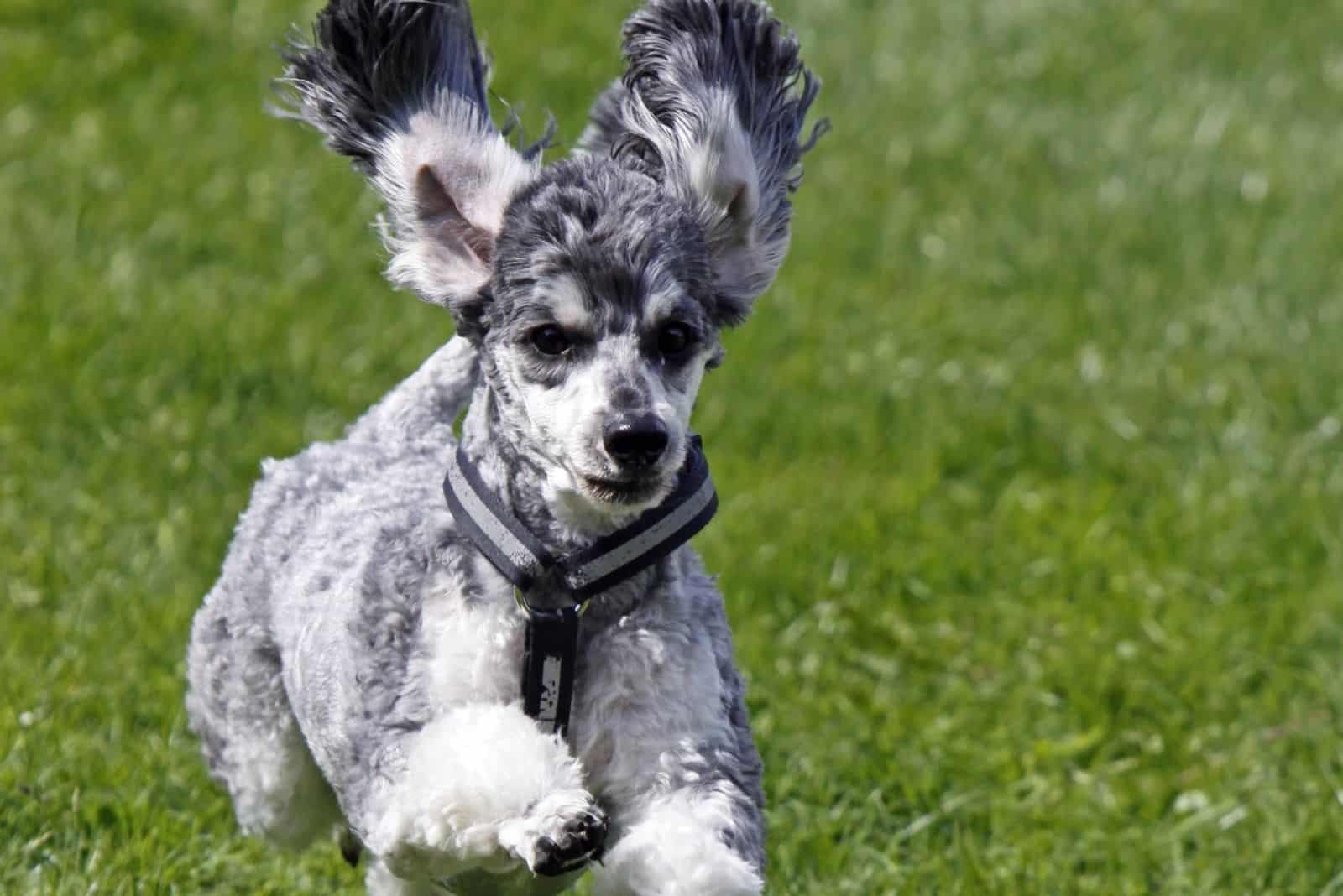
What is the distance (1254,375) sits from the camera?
339 inches

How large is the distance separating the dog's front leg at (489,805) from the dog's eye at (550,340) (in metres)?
0.68

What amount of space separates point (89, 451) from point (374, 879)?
10.1 feet

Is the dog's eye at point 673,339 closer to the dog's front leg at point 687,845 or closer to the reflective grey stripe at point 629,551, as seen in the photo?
the reflective grey stripe at point 629,551

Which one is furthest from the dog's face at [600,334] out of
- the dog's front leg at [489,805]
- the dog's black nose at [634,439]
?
the dog's front leg at [489,805]

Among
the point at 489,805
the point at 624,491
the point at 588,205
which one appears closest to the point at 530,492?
the point at 624,491

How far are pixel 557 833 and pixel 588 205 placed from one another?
1195 millimetres

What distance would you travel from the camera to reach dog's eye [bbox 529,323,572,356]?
380 cm

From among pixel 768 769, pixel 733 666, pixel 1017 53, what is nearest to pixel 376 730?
pixel 733 666

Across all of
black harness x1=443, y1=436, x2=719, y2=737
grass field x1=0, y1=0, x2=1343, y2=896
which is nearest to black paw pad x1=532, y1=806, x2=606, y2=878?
black harness x1=443, y1=436, x2=719, y2=737

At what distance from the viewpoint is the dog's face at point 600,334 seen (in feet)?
12.2

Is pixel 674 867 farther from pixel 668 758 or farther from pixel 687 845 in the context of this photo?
pixel 668 758

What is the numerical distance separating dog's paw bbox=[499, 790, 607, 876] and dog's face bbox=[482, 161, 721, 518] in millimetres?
602

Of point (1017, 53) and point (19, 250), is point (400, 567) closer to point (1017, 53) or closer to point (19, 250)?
point (19, 250)

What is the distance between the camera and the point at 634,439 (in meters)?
3.65
